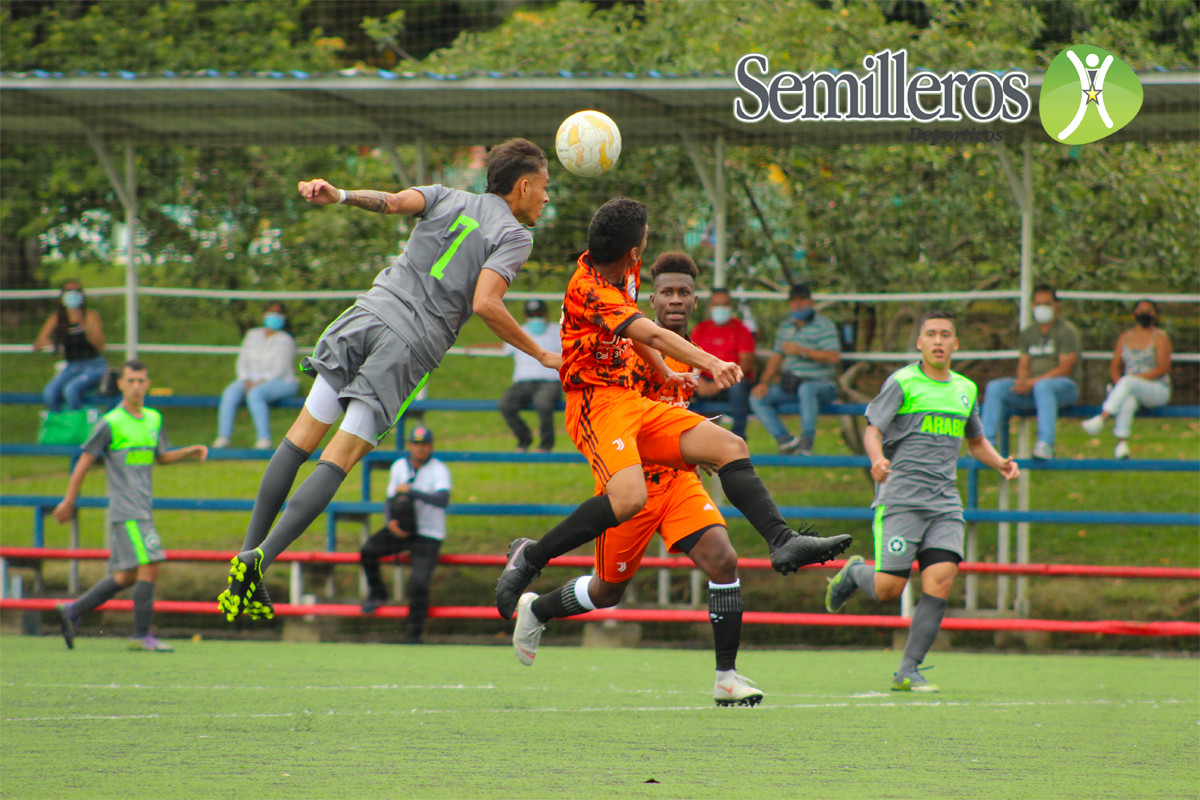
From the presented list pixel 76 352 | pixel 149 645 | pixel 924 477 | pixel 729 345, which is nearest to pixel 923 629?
pixel 924 477

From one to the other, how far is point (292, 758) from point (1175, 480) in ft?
35.5

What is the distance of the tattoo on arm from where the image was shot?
477 cm

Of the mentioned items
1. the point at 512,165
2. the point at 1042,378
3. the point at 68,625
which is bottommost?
the point at 68,625

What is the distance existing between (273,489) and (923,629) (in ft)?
13.6

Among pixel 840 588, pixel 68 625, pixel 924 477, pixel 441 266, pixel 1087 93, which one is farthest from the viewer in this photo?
pixel 1087 93

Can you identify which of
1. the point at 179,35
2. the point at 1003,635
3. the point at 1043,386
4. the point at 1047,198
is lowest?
the point at 1003,635

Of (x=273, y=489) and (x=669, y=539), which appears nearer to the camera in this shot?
(x=273, y=489)

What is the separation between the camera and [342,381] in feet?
16.8

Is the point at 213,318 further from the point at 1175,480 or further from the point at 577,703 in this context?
the point at 1175,480

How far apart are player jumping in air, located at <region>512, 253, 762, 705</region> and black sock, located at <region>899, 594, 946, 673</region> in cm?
215

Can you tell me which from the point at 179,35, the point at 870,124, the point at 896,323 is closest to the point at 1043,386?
the point at 896,323

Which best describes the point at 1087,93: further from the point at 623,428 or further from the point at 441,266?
the point at 441,266

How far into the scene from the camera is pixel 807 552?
16.1 ft

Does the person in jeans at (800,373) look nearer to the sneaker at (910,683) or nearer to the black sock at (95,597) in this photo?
the sneaker at (910,683)
